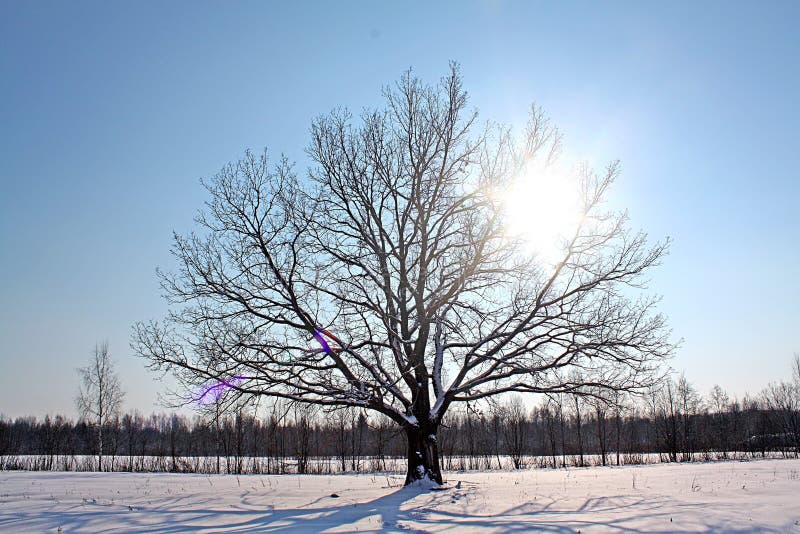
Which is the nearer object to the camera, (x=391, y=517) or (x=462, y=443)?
(x=391, y=517)

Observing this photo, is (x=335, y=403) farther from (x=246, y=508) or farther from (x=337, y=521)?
(x=337, y=521)

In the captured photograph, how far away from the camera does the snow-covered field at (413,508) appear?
9.06m

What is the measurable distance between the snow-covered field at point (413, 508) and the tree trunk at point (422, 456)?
27.5 inches

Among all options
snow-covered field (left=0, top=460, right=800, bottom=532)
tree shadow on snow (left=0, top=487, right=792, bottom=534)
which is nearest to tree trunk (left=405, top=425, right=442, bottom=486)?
snow-covered field (left=0, top=460, right=800, bottom=532)

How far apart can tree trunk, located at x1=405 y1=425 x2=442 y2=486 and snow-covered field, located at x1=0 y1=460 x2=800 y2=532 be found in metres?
0.70

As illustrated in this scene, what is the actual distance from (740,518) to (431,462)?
8540 mm

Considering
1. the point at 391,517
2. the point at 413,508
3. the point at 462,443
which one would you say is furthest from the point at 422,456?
the point at 462,443

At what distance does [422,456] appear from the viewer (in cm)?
1559

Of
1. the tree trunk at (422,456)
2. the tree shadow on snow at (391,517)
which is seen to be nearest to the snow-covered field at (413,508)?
the tree shadow on snow at (391,517)

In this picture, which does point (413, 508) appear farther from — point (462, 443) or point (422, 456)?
point (462, 443)

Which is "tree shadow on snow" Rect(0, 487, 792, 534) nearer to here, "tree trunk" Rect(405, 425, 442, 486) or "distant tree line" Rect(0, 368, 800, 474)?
"tree trunk" Rect(405, 425, 442, 486)

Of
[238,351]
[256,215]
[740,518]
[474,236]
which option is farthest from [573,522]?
[256,215]

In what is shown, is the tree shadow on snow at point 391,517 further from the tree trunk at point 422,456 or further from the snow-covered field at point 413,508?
the tree trunk at point 422,456

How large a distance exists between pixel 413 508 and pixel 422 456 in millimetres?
4112
